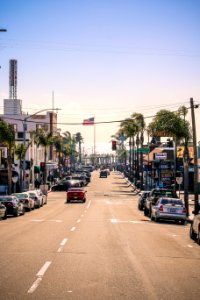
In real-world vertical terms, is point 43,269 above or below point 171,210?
below

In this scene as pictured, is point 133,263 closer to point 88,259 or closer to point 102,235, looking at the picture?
point 88,259

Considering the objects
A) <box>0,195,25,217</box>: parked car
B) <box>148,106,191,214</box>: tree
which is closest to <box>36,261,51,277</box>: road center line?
<box>0,195,25,217</box>: parked car

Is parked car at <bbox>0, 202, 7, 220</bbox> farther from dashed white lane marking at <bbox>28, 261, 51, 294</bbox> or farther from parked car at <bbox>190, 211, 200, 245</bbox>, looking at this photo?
dashed white lane marking at <bbox>28, 261, 51, 294</bbox>

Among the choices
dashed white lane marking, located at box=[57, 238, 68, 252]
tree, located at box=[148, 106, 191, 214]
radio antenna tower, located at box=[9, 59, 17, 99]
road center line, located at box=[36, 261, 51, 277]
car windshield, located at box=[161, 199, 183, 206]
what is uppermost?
radio antenna tower, located at box=[9, 59, 17, 99]

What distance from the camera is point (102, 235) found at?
21.6 meters

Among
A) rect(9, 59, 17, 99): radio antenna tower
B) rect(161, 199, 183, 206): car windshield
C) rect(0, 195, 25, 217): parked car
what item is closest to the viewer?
rect(161, 199, 183, 206): car windshield

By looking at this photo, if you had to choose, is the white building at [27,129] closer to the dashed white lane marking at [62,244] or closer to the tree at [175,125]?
the tree at [175,125]

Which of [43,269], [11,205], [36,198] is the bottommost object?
[43,269]

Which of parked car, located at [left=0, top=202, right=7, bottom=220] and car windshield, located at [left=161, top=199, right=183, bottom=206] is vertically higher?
car windshield, located at [left=161, top=199, right=183, bottom=206]

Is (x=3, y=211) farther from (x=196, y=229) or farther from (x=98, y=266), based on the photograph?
(x=98, y=266)

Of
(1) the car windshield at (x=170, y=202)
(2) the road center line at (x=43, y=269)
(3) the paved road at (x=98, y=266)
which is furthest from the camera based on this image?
Result: (1) the car windshield at (x=170, y=202)

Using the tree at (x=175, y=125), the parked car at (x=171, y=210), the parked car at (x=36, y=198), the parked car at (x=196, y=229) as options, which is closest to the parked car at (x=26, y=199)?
the parked car at (x=36, y=198)

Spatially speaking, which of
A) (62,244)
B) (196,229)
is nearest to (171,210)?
(196,229)

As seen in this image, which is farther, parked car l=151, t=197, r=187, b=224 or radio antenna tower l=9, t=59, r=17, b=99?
radio antenna tower l=9, t=59, r=17, b=99
